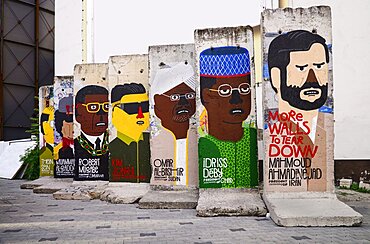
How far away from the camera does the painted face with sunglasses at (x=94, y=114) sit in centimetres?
1010

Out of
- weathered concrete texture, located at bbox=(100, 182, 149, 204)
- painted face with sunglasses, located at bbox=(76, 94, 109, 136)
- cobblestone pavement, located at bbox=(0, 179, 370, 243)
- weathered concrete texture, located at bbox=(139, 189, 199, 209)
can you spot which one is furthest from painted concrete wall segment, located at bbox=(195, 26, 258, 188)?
painted face with sunglasses, located at bbox=(76, 94, 109, 136)

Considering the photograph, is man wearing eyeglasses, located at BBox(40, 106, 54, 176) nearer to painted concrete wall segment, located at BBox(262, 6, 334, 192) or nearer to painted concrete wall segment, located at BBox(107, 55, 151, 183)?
painted concrete wall segment, located at BBox(107, 55, 151, 183)

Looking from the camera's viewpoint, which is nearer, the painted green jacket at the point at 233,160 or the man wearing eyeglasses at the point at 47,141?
the painted green jacket at the point at 233,160

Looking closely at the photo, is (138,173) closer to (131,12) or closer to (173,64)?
(173,64)

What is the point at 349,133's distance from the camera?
9.48 m

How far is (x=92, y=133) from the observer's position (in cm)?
1021

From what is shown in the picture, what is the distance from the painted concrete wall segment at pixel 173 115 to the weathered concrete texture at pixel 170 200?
14.5 inches

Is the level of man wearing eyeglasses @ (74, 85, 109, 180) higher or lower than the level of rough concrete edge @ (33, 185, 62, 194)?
higher

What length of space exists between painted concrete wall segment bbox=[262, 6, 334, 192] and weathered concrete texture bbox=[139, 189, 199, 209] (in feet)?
4.50

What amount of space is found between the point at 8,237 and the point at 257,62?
25.4 ft

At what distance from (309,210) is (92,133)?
5.87 meters

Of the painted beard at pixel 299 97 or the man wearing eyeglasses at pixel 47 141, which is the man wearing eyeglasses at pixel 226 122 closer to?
the painted beard at pixel 299 97

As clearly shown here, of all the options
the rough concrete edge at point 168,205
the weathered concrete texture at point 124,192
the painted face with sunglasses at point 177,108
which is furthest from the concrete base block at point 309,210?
the weathered concrete texture at point 124,192

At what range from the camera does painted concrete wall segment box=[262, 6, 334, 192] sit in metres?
6.76
